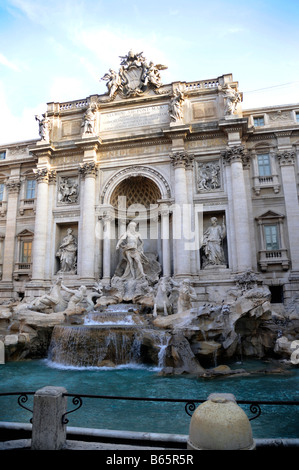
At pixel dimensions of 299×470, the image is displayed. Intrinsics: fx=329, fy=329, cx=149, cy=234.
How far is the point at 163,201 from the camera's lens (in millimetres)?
18562

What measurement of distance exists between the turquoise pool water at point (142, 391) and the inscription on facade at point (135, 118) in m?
14.5

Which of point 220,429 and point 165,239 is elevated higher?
point 165,239

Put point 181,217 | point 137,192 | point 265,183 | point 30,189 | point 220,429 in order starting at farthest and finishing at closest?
point 30,189 → point 137,192 → point 265,183 → point 181,217 → point 220,429

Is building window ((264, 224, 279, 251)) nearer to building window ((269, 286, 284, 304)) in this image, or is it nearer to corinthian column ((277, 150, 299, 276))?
corinthian column ((277, 150, 299, 276))

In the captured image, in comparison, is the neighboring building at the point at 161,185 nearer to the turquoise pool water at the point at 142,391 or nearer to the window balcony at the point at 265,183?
the window balcony at the point at 265,183

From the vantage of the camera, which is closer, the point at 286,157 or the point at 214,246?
the point at 214,246

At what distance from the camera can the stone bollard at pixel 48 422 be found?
3.63 m

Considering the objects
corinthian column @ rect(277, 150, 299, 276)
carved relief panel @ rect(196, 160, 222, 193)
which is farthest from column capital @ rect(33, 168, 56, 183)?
corinthian column @ rect(277, 150, 299, 276)

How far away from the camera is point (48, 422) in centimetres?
368

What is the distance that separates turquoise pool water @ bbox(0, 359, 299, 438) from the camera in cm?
577

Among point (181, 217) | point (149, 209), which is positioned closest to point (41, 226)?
point (149, 209)

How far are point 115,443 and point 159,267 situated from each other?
15055mm

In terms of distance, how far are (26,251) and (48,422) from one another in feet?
64.2

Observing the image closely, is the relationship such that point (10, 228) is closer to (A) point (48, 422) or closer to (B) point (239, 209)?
(B) point (239, 209)
